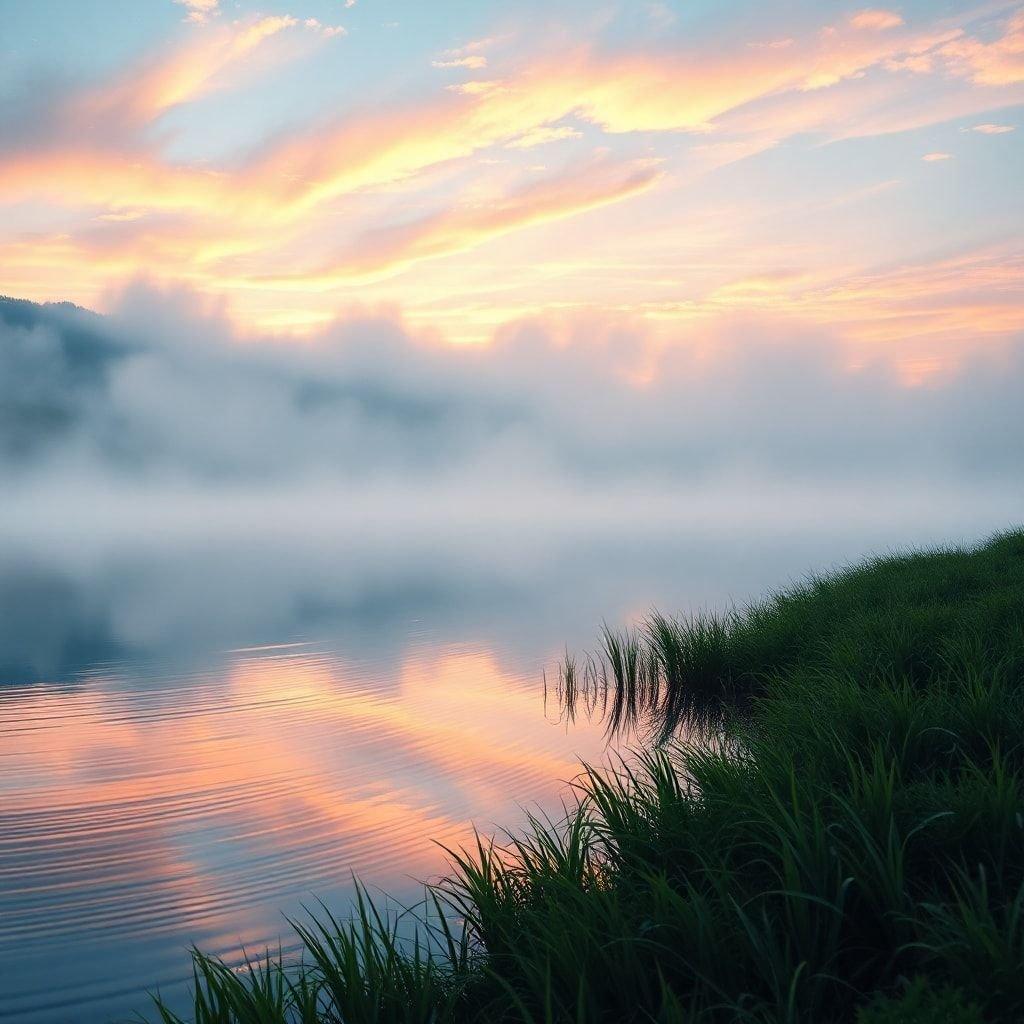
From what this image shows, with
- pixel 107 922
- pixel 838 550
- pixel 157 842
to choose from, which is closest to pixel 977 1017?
pixel 107 922

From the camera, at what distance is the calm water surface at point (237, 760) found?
8.34 metres

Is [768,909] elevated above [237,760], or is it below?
above

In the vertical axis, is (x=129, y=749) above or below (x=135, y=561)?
below

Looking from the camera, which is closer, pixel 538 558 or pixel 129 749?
pixel 129 749

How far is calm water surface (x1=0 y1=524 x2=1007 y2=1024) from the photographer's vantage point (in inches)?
328

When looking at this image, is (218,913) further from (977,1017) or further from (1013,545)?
(1013,545)

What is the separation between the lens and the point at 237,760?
14.3 meters

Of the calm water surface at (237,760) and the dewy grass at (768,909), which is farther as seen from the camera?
the calm water surface at (237,760)

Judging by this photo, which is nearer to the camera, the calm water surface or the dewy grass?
the dewy grass

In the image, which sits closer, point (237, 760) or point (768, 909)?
point (768, 909)

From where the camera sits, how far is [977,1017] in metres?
3.10

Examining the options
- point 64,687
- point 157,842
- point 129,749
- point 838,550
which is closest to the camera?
point 157,842

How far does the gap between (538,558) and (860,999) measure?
62.4 m

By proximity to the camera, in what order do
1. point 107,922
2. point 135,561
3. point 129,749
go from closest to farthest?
point 107,922 → point 129,749 → point 135,561
